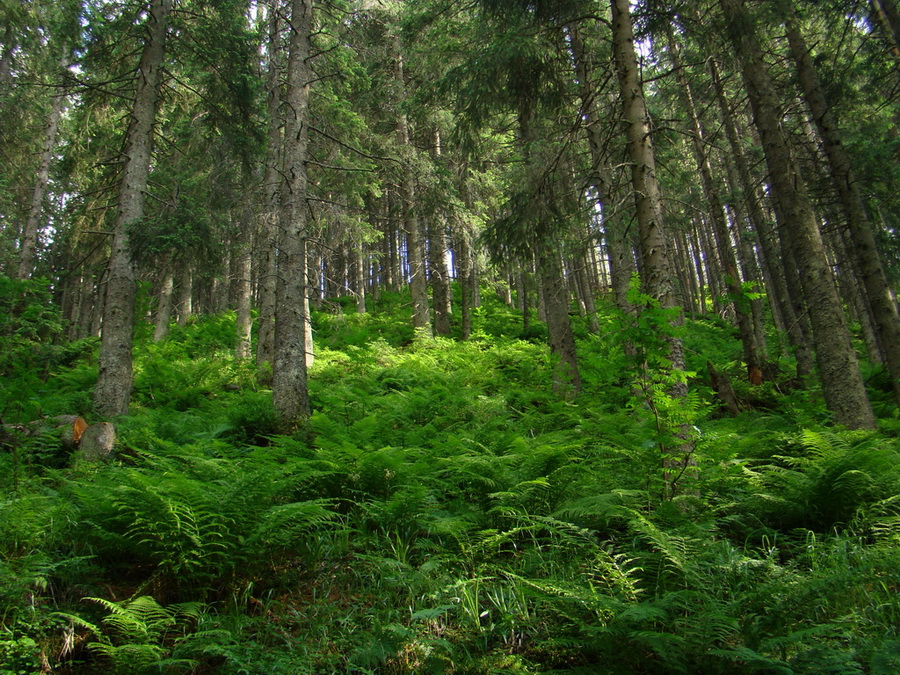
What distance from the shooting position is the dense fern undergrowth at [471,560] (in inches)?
96.5

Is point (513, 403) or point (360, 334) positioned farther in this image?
point (360, 334)

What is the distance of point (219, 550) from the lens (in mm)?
3359

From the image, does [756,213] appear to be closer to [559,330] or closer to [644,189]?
[559,330]

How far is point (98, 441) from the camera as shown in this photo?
22.5 feet

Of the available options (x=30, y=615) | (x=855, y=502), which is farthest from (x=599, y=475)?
(x=30, y=615)

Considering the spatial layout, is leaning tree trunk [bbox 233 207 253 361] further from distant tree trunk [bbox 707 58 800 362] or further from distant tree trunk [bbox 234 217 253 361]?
distant tree trunk [bbox 707 58 800 362]

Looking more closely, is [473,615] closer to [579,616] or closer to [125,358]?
[579,616]

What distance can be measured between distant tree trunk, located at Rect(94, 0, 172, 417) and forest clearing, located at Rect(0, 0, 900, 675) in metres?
0.06

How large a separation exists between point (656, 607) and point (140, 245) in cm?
908

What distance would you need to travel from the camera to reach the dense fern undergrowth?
245 cm

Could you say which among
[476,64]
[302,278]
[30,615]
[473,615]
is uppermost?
[476,64]

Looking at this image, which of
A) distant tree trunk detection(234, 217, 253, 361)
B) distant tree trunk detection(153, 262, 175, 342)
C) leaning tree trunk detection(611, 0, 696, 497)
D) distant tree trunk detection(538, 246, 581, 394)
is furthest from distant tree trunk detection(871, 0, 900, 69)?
distant tree trunk detection(153, 262, 175, 342)

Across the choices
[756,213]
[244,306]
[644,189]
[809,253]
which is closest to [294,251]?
[644,189]

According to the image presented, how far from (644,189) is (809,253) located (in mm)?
3490
